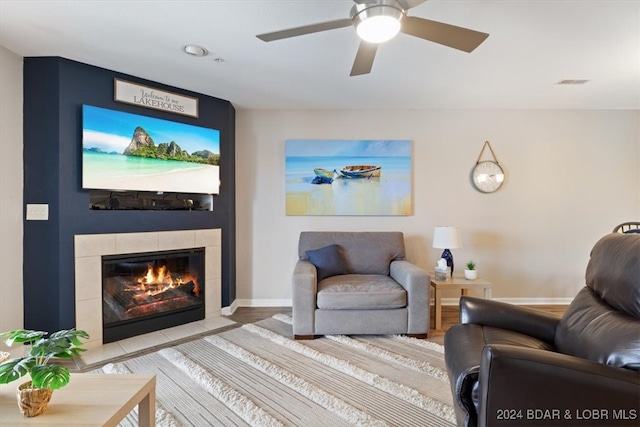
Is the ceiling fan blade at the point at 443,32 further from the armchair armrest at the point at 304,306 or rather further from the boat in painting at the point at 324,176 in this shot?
the boat in painting at the point at 324,176

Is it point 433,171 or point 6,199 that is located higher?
point 433,171

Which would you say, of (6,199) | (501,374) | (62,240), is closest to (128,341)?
(62,240)

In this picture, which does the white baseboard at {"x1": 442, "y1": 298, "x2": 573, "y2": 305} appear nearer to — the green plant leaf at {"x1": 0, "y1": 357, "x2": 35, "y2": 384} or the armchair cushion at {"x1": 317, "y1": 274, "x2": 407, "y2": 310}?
the armchair cushion at {"x1": 317, "y1": 274, "x2": 407, "y2": 310}

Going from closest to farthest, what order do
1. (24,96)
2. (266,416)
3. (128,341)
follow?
(266,416)
(24,96)
(128,341)

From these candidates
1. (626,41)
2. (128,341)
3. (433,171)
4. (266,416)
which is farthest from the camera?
(433,171)

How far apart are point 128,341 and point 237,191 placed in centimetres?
191

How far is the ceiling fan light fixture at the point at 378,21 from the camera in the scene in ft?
4.66

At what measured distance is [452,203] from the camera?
3.77 m

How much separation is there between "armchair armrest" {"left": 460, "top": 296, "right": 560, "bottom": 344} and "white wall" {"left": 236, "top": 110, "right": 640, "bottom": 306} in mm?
2004

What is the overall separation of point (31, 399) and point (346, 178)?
3.15 m

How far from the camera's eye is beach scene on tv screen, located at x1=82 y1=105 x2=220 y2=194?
2.57 meters

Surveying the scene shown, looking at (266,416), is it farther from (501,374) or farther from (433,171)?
(433,171)

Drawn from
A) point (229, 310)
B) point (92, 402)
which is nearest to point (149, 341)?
point (229, 310)

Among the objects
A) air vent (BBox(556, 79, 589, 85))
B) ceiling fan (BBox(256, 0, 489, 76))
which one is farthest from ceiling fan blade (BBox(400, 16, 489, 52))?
air vent (BBox(556, 79, 589, 85))
